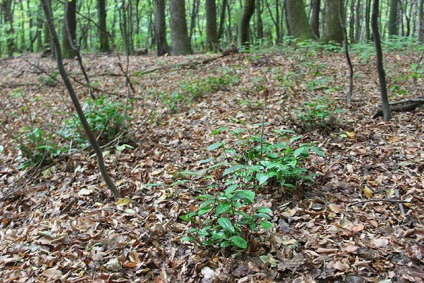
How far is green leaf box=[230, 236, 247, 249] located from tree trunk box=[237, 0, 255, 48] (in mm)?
8514

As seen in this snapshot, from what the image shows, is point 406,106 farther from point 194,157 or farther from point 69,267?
point 69,267

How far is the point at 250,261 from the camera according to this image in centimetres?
278

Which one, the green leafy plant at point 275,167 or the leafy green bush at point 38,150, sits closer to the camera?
the green leafy plant at point 275,167

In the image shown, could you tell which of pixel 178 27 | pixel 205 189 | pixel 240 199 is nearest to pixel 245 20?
pixel 178 27

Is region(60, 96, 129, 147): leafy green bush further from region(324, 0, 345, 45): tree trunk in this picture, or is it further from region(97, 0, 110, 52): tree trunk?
region(97, 0, 110, 52): tree trunk

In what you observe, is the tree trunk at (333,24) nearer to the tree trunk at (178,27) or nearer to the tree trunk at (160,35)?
the tree trunk at (178,27)

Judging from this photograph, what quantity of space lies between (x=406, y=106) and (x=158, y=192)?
376 centimetres

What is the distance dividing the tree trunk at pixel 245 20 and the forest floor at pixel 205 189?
491 centimetres

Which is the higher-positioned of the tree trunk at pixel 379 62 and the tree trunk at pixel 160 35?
the tree trunk at pixel 160 35

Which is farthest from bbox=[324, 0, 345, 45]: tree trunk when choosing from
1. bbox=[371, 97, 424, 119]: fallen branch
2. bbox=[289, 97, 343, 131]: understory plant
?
bbox=[289, 97, 343, 131]: understory plant

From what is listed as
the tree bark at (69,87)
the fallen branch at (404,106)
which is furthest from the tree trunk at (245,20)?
the tree bark at (69,87)

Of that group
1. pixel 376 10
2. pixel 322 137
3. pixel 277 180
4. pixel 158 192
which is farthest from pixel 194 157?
pixel 376 10

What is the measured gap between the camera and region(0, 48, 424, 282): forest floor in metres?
2.76

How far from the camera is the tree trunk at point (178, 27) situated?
11.9 meters
